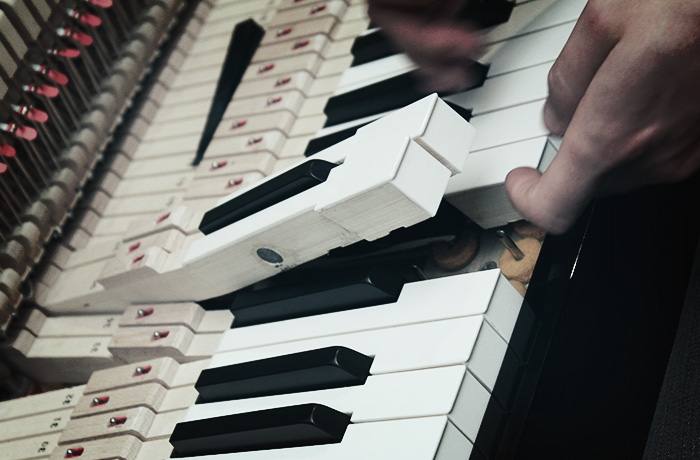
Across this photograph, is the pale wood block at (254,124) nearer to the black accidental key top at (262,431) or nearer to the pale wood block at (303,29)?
the pale wood block at (303,29)

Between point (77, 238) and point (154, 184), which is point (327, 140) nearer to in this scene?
point (154, 184)

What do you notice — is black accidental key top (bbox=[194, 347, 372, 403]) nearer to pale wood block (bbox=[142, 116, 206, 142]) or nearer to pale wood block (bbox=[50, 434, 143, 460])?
pale wood block (bbox=[50, 434, 143, 460])

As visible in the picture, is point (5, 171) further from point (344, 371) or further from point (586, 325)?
point (586, 325)

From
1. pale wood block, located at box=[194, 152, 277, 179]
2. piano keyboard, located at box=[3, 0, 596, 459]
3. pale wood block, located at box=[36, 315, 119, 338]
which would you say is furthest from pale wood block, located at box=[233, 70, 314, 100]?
pale wood block, located at box=[36, 315, 119, 338]

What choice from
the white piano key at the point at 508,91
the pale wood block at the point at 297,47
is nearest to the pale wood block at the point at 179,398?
the white piano key at the point at 508,91

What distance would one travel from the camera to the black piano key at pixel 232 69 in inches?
82.8

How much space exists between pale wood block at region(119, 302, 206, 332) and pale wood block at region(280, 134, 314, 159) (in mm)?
448

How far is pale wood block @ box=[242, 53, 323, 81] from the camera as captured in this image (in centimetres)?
205

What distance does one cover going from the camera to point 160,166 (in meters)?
2.15

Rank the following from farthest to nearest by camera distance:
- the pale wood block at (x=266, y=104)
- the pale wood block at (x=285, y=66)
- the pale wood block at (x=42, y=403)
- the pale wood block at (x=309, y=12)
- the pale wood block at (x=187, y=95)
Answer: the pale wood block at (x=187, y=95) < the pale wood block at (x=309, y=12) < the pale wood block at (x=285, y=66) < the pale wood block at (x=266, y=104) < the pale wood block at (x=42, y=403)

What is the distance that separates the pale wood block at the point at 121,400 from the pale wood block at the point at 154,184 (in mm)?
626

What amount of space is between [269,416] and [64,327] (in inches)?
34.9

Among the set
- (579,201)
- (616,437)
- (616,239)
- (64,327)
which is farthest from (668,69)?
(64,327)

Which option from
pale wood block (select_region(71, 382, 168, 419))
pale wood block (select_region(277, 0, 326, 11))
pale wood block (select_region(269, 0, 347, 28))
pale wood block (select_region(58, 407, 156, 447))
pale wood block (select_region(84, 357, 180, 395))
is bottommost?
pale wood block (select_region(58, 407, 156, 447))
